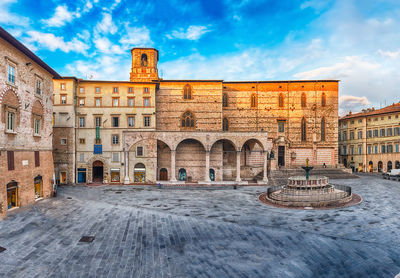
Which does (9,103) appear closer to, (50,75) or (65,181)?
(50,75)

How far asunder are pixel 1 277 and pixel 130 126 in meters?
25.5

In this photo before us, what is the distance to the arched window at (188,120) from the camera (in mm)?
37062

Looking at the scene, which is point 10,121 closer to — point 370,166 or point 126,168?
point 126,168

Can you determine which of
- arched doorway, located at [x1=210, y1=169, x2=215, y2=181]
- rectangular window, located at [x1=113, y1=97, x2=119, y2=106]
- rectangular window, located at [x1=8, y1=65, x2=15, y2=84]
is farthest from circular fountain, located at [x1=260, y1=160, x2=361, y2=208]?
rectangular window, located at [x1=113, y1=97, x2=119, y2=106]

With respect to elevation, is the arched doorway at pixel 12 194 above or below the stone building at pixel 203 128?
below

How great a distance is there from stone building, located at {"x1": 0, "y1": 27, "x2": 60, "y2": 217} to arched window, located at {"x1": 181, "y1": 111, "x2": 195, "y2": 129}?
19005mm

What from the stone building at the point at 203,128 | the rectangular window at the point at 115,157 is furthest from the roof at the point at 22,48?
the rectangular window at the point at 115,157

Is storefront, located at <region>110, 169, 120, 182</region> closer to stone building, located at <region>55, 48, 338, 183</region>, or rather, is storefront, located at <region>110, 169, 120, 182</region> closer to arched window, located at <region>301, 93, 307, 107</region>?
stone building, located at <region>55, 48, 338, 183</region>

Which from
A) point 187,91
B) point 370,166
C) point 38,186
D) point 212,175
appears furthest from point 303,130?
point 38,186

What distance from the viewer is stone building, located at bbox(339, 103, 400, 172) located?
4216 centimetres

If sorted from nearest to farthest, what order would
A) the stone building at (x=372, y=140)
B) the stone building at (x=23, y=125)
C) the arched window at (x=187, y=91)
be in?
the stone building at (x=23, y=125) < the arched window at (x=187, y=91) < the stone building at (x=372, y=140)

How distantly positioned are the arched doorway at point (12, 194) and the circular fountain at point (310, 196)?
21.7 m

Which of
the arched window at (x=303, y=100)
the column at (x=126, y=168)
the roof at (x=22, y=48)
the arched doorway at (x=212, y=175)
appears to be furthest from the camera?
the arched window at (x=303, y=100)

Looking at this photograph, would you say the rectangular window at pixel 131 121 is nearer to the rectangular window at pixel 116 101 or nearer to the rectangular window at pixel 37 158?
the rectangular window at pixel 116 101
